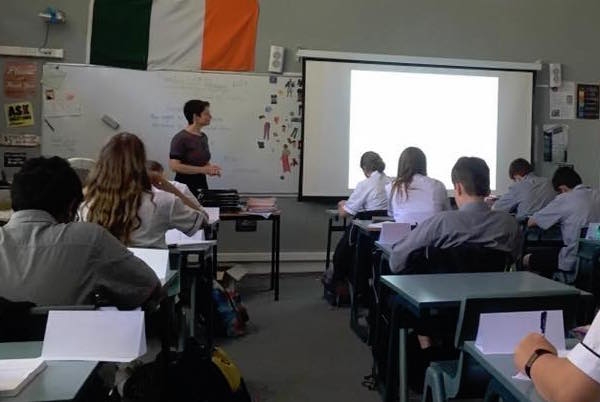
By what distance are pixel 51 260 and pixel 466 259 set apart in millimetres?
1631

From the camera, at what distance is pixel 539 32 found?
617 cm

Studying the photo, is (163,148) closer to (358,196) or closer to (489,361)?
(358,196)

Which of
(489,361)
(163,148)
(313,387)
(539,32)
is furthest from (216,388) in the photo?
(539,32)

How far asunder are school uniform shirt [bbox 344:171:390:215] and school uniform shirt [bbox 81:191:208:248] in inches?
81.6

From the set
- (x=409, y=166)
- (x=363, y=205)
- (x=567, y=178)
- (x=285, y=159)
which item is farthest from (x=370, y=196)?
(x=567, y=178)

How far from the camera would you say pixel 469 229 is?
245 cm

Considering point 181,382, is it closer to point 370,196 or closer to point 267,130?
point 370,196

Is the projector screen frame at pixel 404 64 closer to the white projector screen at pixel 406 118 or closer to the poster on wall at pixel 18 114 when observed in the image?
the white projector screen at pixel 406 118

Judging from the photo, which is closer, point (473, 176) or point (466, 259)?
A: point (466, 259)

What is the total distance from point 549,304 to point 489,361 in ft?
1.39

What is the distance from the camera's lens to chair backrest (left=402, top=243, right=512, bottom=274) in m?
2.35

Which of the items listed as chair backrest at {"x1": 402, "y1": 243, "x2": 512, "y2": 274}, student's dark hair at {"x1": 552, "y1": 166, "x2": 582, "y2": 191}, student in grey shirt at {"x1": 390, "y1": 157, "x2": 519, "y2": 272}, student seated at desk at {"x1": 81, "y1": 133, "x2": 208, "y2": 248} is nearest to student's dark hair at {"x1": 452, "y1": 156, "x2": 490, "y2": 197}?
student in grey shirt at {"x1": 390, "y1": 157, "x2": 519, "y2": 272}

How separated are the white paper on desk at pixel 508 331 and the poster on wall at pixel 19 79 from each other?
5.09 m

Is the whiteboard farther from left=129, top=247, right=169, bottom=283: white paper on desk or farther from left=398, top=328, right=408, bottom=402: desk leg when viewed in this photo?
left=398, top=328, right=408, bottom=402: desk leg
